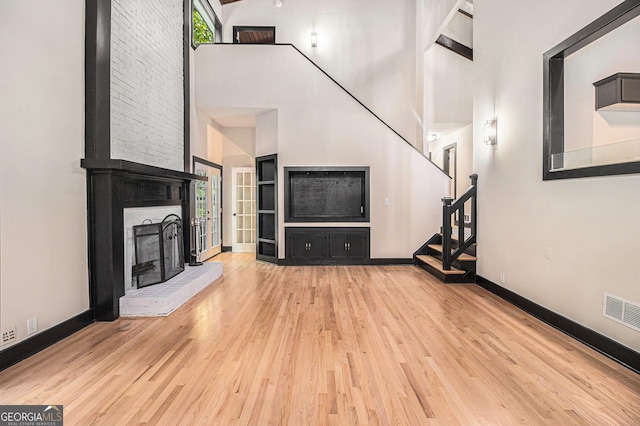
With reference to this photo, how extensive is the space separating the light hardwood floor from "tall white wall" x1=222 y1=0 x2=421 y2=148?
5722 millimetres

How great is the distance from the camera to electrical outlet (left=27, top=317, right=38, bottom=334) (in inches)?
108

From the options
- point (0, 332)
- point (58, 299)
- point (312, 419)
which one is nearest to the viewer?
point (312, 419)

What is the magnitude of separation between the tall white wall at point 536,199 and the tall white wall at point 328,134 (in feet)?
5.39

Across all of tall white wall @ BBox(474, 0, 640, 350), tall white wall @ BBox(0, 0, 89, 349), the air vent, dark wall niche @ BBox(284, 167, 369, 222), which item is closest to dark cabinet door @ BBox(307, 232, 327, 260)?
dark wall niche @ BBox(284, 167, 369, 222)

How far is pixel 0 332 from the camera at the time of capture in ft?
8.11

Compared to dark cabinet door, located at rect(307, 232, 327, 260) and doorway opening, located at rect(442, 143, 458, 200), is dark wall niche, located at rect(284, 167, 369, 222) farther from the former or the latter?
doorway opening, located at rect(442, 143, 458, 200)

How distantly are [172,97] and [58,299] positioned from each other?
354 cm

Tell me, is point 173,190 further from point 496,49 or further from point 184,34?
point 496,49

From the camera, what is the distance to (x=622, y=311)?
8.46 feet

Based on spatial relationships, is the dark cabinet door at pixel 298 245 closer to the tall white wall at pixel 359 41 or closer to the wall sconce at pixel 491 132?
the wall sconce at pixel 491 132

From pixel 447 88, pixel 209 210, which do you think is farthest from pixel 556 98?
pixel 209 210

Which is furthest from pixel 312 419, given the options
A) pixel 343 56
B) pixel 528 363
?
pixel 343 56

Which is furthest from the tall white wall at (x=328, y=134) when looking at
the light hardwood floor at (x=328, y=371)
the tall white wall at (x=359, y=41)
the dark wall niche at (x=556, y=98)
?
the dark wall niche at (x=556, y=98)

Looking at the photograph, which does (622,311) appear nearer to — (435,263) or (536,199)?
(536,199)
